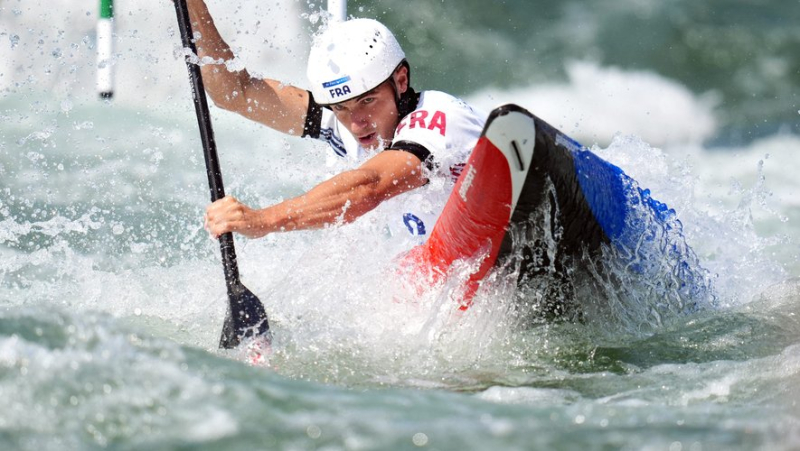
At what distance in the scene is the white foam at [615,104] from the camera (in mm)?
7973

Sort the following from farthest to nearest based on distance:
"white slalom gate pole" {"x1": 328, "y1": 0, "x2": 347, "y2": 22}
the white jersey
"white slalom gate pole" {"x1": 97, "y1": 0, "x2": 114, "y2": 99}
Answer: "white slalom gate pole" {"x1": 97, "y1": 0, "x2": 114, "y2": 99} < "white slalom gate pole" {"x1": 328, "y1": 0, "x2": 347, "y2": 22} < the white jersey

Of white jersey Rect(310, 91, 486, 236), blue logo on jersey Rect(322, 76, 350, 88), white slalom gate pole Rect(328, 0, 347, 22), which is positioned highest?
white slalom gate pole Rect(328, 0, 347, 22)

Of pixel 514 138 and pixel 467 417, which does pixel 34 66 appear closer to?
pixel 514 138

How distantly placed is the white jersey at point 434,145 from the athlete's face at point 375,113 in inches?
2.6

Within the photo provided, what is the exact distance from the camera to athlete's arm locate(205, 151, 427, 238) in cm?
297

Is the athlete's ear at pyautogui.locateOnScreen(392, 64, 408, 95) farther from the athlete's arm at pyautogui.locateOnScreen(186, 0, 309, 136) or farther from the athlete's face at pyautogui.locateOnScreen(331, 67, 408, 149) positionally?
the athlete's arm at pyautogui.locateOnScreen(186, 0, 309, 136)

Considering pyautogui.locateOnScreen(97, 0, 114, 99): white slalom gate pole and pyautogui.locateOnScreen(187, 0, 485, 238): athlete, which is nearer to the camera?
pyautogui.locateOnScreen(187, 0, 485, 238): athlete

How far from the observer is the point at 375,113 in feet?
12.0

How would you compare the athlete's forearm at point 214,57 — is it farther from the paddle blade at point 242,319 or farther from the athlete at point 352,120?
the paddle blade at point 242,319

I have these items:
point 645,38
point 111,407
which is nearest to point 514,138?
point 111,407

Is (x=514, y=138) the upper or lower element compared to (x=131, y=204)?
lower

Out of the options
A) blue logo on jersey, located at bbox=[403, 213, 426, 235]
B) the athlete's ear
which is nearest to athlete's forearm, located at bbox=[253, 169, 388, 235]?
blue logo on jersey, located at bbox=[403, 213, 426, 235]

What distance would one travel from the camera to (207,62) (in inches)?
156

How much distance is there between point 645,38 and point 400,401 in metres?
6.83
